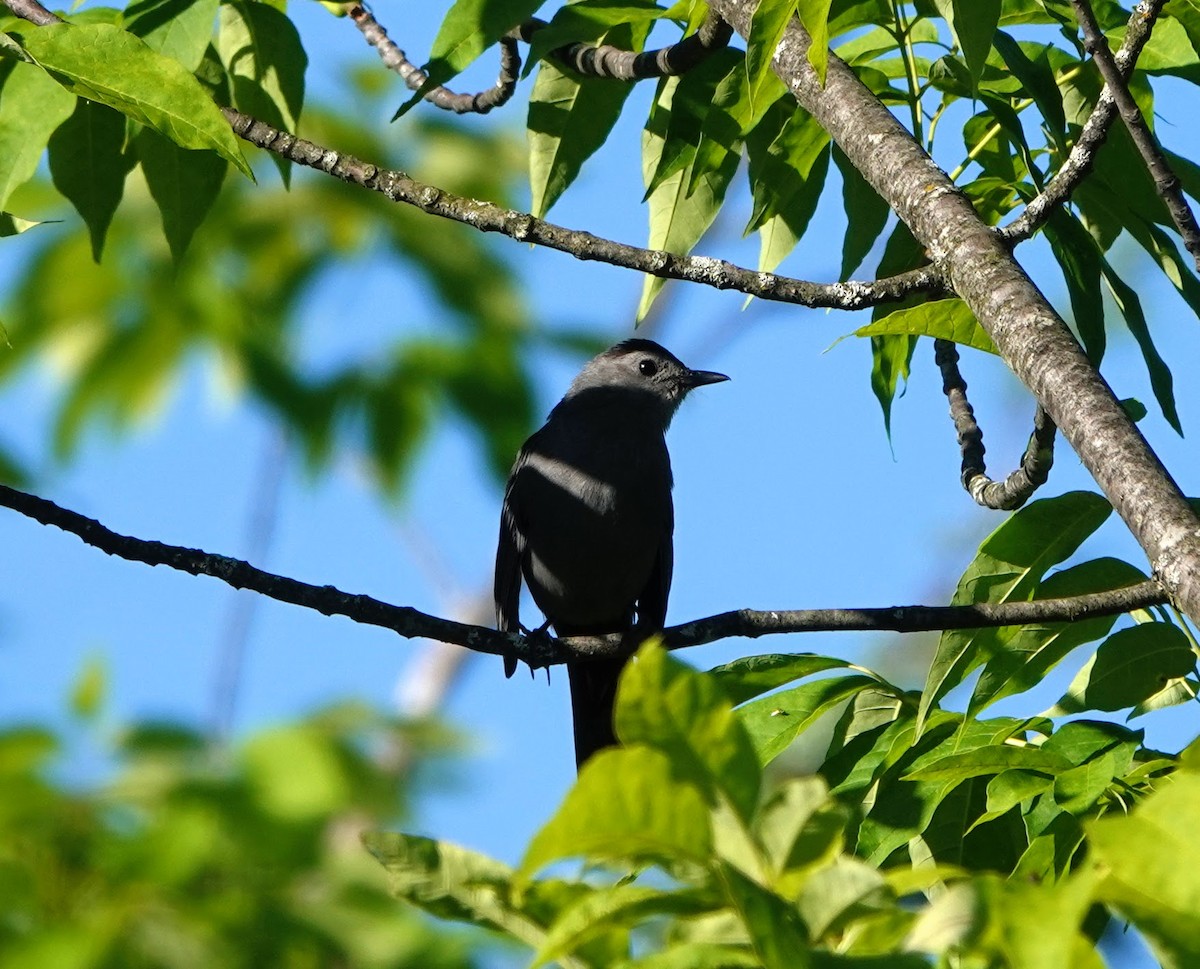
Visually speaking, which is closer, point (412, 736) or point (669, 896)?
point (669, 896)

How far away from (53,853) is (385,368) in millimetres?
3925

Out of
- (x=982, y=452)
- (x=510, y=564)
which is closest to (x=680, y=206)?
(x=982, y=452)

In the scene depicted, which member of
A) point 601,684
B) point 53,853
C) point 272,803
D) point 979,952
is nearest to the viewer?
point 979,952

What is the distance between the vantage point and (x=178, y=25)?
339 centimetres

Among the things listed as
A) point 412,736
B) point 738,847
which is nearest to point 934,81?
point 738,847

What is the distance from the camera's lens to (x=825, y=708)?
2.86 m

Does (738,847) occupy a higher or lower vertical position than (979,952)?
higher

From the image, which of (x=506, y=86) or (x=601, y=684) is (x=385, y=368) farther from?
(x=506, y=86)

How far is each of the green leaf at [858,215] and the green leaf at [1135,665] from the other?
119cm

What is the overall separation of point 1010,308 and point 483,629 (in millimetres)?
1532

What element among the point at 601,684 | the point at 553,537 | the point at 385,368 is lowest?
the point at 601,684

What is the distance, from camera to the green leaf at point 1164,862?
1.23m

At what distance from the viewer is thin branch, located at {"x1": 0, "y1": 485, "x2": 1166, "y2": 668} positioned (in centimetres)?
266

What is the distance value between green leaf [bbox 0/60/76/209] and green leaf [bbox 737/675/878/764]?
6.45 ft
